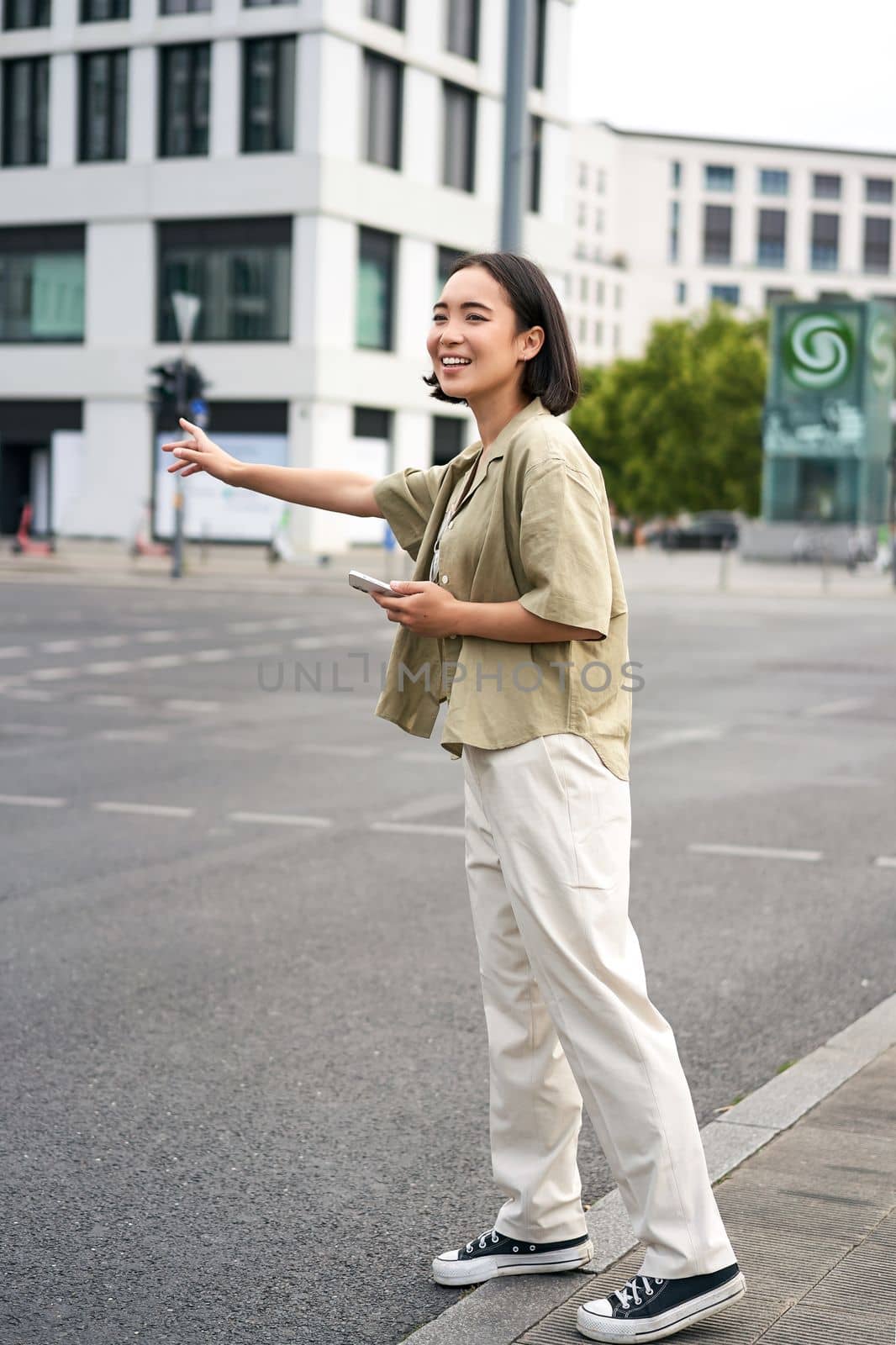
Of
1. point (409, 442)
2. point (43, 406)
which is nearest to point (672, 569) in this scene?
point (409, 442)

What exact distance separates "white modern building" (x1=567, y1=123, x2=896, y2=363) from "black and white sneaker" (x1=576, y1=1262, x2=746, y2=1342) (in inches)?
4334

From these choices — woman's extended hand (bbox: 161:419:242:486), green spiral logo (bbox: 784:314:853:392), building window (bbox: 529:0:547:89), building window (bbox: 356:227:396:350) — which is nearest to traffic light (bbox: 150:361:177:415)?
building window (bbox: 356:227:396:350)

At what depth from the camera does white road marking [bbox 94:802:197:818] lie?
8.88 m

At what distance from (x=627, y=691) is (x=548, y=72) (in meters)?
50.7

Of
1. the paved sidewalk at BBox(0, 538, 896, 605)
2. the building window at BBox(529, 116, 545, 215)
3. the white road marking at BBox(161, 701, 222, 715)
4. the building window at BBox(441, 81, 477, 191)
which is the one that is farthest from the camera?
the building window at BBox(529, 116, 545, 215)

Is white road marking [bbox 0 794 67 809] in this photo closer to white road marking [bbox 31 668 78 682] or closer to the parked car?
white road marking [bbox 31 668 78 682]

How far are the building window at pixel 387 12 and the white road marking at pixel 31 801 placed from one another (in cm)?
3847

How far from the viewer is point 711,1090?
473 centimetres

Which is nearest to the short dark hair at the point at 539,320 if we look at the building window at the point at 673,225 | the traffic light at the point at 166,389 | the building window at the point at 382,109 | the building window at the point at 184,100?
the traffic light at the point at 166,389

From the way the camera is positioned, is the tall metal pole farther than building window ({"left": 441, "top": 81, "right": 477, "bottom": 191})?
No

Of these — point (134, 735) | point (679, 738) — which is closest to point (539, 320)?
point (134, 735)

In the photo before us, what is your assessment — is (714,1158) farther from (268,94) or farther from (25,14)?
(25,14)

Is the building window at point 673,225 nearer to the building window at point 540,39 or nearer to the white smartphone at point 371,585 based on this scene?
the building window at point 540,39

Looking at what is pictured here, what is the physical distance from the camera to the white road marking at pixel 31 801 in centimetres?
909
